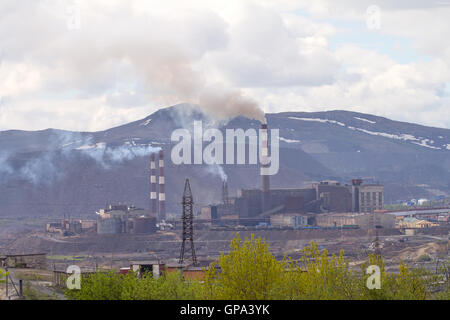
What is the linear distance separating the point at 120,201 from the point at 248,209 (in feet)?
160

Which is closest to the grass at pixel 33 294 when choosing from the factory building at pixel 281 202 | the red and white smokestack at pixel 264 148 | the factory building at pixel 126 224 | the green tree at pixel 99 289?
the green tree at pixel 99 289

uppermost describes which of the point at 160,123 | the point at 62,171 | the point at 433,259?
the point at 160,123

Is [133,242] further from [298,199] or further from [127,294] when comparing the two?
[127,294]

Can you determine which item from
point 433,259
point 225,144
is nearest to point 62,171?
point 225,144

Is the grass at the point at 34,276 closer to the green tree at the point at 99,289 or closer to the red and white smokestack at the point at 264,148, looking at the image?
the green tree at the point at 99,289

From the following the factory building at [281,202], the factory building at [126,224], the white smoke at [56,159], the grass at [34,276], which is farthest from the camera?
the white smoke at [56,159]

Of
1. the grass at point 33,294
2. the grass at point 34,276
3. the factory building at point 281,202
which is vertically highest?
the factory building at point 281,202

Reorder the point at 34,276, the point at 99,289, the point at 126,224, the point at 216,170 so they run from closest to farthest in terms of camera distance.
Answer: the point at 99,289 → the point at 34,276 → the point at 126,224 → the point at 216,170

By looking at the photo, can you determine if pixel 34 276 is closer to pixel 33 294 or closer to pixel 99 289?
pixel 33 294

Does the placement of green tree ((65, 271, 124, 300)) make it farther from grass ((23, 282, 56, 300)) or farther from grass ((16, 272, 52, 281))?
grass ((16, 272, 52, 281))

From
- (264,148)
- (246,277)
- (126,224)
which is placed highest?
(264,148)

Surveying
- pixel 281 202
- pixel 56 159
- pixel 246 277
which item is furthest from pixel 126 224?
pixel 246 277

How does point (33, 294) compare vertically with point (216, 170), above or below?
below
